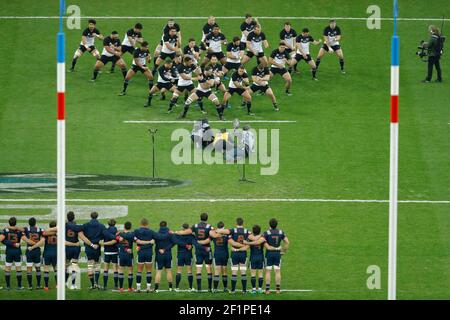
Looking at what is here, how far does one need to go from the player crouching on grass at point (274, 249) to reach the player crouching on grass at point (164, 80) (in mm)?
14871

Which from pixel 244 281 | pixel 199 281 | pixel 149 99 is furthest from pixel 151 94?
pixel 244 281

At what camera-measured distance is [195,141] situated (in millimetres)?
46438

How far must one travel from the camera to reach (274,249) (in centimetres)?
3566

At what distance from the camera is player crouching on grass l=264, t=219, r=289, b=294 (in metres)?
35.6

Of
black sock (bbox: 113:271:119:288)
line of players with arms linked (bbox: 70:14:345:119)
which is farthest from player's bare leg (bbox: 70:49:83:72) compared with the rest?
black sock (bbox: 113:271:119:288)

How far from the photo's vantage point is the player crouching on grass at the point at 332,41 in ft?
174

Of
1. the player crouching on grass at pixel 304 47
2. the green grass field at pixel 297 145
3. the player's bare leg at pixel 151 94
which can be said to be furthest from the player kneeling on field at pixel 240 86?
the player crouching on grass at pixel 304 47

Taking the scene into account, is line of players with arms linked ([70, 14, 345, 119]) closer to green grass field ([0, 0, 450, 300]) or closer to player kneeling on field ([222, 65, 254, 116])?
player kneeling on field ([222, 65, 254, 116])

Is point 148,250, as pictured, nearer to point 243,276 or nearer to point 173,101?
point 243,276

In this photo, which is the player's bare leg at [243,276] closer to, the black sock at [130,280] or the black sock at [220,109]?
the black sock at [130,280]

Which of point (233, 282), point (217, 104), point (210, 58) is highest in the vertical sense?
point (210, 58)

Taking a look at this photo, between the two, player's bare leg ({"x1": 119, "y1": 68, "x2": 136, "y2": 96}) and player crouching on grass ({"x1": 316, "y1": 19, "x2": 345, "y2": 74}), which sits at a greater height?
player crouching on grass ({"x1": 316, "y1": 19, "x2": 345, "y2": 74})

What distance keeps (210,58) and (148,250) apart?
1718 cm

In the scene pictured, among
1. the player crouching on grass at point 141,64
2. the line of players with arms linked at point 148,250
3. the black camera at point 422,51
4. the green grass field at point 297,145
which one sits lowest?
the line of players with arms linked at point 148,250
